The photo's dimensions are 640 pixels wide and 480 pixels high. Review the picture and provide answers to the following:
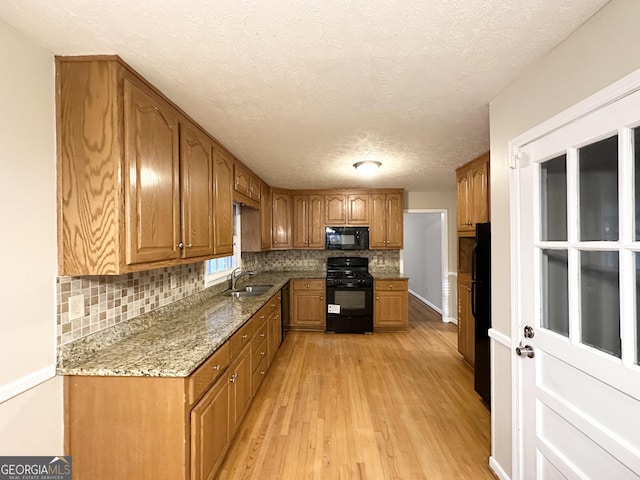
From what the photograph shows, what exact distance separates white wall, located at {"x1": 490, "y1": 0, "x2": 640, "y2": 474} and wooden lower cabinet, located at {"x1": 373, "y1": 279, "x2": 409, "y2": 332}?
8.84 ft

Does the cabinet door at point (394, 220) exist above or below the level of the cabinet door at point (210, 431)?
above

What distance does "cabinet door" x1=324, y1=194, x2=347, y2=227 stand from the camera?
4801 mm

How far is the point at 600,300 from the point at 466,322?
226 centimetres

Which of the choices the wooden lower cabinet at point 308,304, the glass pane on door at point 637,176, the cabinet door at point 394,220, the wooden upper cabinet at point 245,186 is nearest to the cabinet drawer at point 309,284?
the wooden lower cabinet at point 308,304

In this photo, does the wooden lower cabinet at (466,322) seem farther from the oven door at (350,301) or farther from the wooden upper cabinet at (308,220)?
the wooden upper cabinet at (308,220)

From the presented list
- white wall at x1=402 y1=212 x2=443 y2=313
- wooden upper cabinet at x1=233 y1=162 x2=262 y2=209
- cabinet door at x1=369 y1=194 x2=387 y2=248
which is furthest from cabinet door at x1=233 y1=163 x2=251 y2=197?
white wall at x1=402 y1=212 x2=443 y2=313

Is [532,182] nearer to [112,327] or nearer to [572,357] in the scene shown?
[572,357]

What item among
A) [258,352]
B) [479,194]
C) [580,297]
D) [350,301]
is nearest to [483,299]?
[479,194]

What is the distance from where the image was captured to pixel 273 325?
3.34m

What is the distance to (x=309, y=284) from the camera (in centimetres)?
457

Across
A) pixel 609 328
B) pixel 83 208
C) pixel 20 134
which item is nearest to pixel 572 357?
pixel 609 328

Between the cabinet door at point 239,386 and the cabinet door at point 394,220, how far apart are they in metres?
3.10

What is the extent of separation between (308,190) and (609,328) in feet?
13.5

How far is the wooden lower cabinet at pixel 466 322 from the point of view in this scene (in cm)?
310
